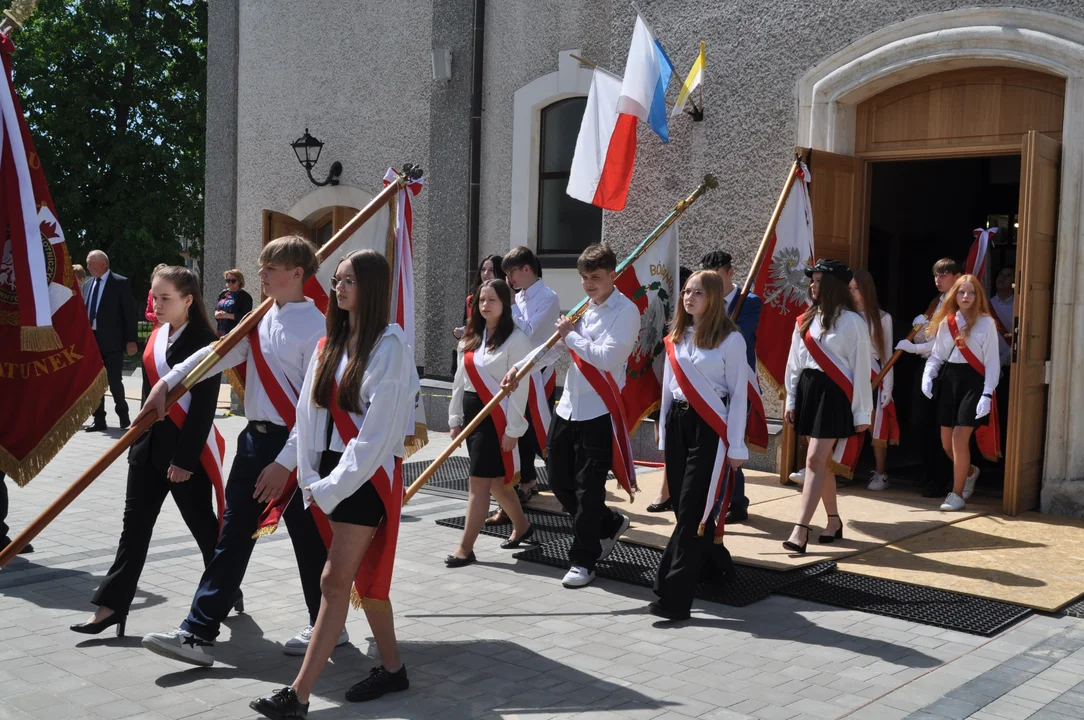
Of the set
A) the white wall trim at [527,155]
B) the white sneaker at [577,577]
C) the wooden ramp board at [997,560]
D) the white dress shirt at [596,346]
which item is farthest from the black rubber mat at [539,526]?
the white wall trim at [527,155]

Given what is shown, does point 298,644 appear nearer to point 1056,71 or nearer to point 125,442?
point 125,442

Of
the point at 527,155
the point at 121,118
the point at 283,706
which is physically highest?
the point at 121,118

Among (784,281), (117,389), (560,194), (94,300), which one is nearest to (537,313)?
(784,281)

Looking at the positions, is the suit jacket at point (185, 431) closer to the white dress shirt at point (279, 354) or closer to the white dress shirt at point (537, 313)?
the white dress shirt at point (279, 354)

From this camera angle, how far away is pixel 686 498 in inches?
216

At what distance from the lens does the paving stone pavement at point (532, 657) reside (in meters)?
4.27

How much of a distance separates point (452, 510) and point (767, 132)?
4040mm

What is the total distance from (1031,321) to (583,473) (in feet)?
11.9

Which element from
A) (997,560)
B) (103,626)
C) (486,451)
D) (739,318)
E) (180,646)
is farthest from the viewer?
(739,318)

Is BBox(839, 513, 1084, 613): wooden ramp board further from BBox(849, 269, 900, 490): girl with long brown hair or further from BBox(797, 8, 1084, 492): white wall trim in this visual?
BBox(849, 269, 900, 490): girl with long brown hair

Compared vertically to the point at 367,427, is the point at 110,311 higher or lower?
higher

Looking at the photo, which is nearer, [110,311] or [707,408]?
[707,408]

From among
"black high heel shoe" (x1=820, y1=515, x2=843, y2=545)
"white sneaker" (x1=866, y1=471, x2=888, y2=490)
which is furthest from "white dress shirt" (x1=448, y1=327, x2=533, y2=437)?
"white sneaker" (x1=866, y1=471, x2=888, y2=490)

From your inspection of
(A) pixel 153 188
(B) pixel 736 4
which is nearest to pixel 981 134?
(B) pixel 736 4
